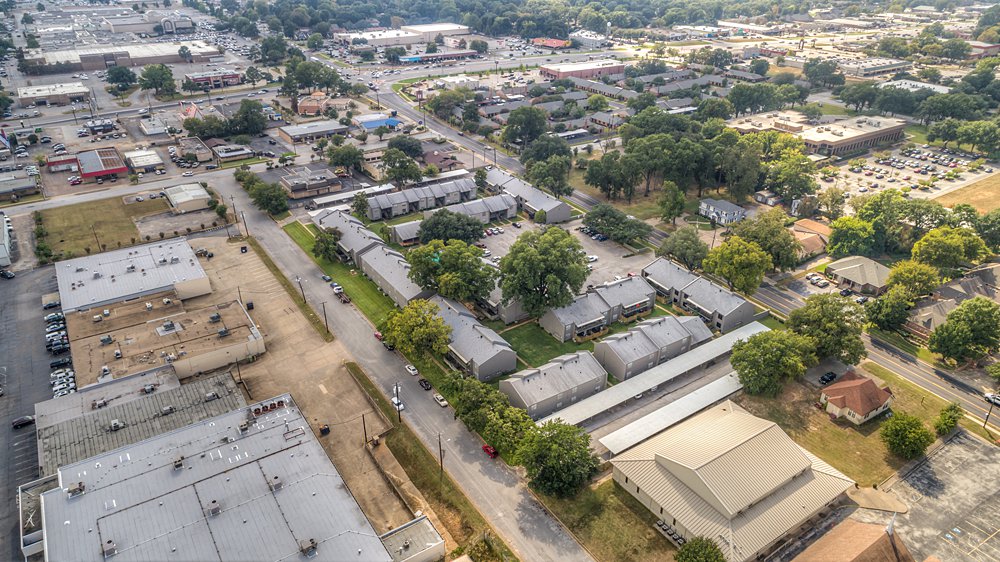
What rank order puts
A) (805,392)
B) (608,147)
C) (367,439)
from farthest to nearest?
(608,147) → (805,392) → (367,439)

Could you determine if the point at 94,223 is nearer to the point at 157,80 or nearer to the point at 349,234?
the point at 349,234

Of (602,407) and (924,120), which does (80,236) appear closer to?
(602,407)

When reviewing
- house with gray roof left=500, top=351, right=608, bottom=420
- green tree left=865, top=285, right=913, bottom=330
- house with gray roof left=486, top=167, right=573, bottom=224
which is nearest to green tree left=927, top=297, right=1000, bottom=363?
green tree left=865, top=285, right=913, bottom=330

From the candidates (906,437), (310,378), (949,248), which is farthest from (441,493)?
(949,248)

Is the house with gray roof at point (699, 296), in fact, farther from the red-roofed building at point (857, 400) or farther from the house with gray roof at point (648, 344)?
the red-roofed building at point (857, 400)

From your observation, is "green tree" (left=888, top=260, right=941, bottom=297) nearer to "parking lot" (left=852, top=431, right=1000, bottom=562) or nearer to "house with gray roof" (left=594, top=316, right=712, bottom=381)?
"parking lot" (left=852, top=431, right=1000, bottom=562)

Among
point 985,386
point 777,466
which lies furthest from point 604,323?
point 985,386
